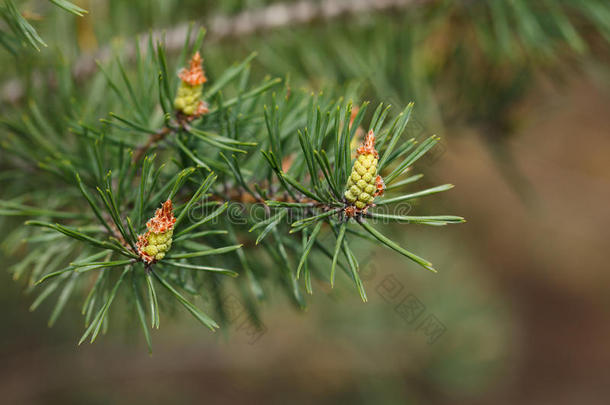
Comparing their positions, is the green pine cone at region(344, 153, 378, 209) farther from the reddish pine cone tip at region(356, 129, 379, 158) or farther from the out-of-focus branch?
the out-of-focus branch

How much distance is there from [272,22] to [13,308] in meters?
0.68

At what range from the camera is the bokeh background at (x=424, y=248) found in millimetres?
500

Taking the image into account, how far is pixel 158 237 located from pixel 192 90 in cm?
10

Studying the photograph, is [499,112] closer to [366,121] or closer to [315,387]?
[366,121]

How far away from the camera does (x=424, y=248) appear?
0.97m

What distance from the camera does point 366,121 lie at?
1.58 ft

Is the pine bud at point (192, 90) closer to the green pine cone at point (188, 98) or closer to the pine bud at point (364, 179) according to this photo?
the green pine cone at point (188, 98)

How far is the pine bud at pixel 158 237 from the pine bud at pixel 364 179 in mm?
92

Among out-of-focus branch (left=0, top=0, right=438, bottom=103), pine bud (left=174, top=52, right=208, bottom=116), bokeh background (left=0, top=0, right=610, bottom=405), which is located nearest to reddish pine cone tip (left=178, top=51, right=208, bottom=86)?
pine bud (left=174, top=52, right=208, bottom=116)

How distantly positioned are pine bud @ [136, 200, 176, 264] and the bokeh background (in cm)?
16

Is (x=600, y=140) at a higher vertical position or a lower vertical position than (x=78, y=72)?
higher

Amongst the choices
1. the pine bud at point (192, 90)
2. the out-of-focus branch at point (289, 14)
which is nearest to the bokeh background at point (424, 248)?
the out-of-focus branch at point (289, 14)

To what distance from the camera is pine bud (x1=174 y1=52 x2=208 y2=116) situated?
288 millimetres

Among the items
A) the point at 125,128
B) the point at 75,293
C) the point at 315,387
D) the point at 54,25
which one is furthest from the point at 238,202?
the point at 315,387
